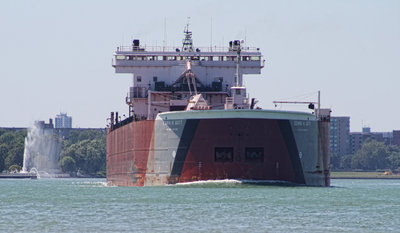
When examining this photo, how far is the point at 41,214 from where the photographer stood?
3912 centimetres

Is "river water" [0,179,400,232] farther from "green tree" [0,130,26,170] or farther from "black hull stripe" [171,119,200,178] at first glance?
"green tree" [0,130,26,170]

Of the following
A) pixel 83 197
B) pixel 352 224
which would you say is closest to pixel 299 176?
pixel 83 197

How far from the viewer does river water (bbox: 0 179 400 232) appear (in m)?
34.4

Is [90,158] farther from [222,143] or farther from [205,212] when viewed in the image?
[205,212]

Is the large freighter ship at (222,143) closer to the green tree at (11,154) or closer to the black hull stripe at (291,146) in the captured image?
the black hull stripe at (291,146)

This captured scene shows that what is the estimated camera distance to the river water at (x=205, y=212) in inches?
1353

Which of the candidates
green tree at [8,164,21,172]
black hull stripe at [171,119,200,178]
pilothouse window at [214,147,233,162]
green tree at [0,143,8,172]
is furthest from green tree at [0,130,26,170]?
pilothouse window at [214,147,233,162]

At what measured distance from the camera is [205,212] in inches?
1549

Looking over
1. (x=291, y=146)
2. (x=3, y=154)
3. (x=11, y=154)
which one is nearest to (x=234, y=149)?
(x=291, y=146)

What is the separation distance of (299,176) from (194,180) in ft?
18.9

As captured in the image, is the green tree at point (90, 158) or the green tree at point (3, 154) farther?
the green tree at point (90, 158)

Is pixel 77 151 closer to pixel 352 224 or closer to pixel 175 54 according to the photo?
pixel 175 54

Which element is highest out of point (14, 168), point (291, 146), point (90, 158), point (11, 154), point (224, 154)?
point (11, 154)

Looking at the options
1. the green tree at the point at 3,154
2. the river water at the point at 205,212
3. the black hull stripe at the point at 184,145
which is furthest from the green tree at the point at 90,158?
the river water at the point at 205,212
